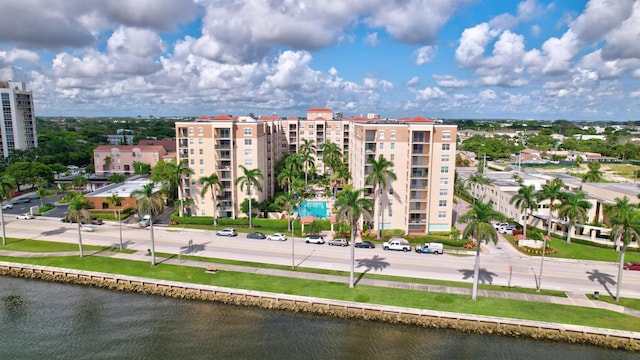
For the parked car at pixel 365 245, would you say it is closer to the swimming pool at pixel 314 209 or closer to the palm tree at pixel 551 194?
the swimming pool at pixel 314 209

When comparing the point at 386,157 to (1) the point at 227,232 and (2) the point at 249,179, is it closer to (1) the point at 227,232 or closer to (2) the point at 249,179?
(2) the point at 249,179

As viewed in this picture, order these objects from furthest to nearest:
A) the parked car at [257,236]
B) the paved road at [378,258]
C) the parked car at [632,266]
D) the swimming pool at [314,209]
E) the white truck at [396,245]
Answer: the swimming pool at [314,209], the parked car at [257,236], the white truck at [396,245], the parked car at [632,266], the paved road at [378,258]

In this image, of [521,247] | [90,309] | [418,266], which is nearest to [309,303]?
[418,266]

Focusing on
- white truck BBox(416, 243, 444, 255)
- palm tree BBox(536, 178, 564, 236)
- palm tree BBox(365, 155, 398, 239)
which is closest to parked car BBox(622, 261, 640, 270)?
palm tree BBox(536, 178, 564, 236)

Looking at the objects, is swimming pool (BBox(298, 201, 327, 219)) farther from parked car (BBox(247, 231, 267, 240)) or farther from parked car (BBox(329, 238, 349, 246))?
parked car (BBox(329, 238, 349, 246))

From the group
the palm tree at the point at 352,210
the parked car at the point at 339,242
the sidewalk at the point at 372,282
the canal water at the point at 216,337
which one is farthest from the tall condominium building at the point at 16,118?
the palm tree at the point at 352,210

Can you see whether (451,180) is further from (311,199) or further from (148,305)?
(148,305)

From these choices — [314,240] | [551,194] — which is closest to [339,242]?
[314,240]
